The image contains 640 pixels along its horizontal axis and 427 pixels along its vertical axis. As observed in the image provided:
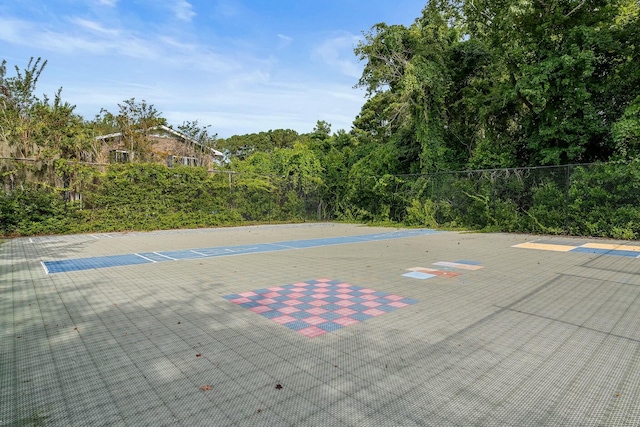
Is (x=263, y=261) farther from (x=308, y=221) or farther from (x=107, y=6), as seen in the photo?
(x=308, y=221)

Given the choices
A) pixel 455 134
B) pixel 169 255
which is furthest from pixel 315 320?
pixel 455 134

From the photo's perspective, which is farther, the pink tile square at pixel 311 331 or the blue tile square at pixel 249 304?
the blue tile square at pixel 249 304

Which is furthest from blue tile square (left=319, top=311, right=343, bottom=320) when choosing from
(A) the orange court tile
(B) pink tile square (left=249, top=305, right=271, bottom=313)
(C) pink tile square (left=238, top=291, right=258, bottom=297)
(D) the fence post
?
(D) the fence post

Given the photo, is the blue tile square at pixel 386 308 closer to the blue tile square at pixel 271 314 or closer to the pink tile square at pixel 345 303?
the pink tile square at pixel 345 303

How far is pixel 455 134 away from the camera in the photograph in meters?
17.9

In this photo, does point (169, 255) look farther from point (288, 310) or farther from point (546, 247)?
point (546, 247)

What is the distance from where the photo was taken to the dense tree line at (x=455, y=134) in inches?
473

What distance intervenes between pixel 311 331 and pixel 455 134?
1662cm

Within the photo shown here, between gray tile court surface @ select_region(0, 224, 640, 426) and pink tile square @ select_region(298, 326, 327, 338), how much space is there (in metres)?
0.03

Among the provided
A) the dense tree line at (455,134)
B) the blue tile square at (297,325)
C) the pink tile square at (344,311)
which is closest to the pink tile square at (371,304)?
the pink tile square at (344,311)

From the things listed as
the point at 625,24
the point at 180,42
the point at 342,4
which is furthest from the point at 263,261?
the point at 625,24

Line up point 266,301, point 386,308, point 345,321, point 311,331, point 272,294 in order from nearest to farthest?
point 311,331 < point 345,321 < point 386,308 < point 266,301 < point 272,294

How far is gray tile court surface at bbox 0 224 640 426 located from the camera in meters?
2.13

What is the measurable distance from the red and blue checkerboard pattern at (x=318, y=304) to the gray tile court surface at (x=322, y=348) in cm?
3
